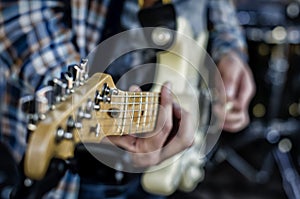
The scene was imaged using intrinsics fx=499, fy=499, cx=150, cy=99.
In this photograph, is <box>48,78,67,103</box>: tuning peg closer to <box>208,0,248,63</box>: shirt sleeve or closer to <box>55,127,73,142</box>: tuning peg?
<box>55,127,73,142</box>: tuning peg

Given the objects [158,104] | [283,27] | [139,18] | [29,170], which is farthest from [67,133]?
[283,27]

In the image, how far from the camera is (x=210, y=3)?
828 millimetres

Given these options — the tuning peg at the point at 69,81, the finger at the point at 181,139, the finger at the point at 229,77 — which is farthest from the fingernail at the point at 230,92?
the tuning peg at the point at 69,81

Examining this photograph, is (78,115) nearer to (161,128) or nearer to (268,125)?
(161,128)

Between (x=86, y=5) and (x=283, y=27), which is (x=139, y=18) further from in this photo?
(x=283, y=27)

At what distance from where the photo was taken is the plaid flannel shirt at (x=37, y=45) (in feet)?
1.41

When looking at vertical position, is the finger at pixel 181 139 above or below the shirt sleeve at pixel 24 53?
below

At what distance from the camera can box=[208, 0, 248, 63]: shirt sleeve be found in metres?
0.79

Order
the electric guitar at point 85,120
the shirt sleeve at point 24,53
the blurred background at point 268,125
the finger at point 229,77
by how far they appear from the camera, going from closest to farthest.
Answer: the electric guitar at point 85,120 < the shirt sleeve at point 24,53 < the finger at point 229,77 < the blurred background at point 268,125

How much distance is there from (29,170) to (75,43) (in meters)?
0.19

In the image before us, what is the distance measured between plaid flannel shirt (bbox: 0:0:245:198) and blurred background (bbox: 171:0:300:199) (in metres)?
0.70

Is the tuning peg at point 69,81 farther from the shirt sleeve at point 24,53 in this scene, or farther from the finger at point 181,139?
the finger at point 181,139

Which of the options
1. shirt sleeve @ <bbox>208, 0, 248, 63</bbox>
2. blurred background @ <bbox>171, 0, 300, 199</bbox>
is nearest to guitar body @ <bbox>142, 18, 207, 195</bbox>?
shirt sleeve @ <bbox>208, 0, 248, 63</bbox>

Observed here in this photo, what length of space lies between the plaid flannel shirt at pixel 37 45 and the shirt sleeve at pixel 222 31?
309mm
